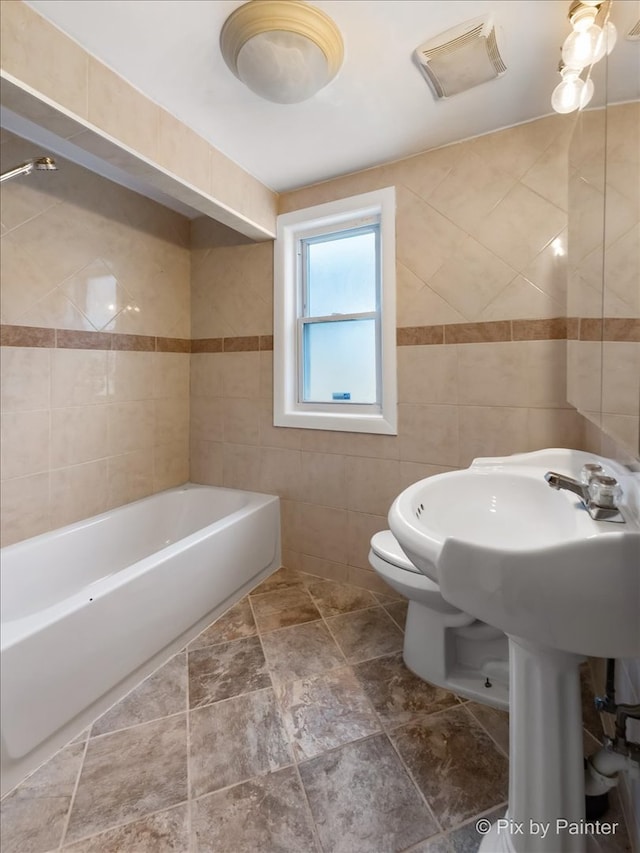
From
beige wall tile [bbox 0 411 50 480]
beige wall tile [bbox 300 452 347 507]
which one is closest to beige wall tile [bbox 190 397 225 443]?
beige wall tile [bbox 300 452 347 507]

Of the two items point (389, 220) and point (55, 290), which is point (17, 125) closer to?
point (55, 290)

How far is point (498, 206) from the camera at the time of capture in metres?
1.67

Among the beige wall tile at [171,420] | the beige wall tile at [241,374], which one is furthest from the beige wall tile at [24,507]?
the beige wall tile at [241,374]

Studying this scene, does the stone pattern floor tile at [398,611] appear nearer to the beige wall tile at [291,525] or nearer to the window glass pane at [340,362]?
the beige wall tile at [291,525]

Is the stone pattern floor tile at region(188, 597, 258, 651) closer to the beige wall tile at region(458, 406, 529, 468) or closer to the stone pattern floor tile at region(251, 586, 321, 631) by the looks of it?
the stone pattern floor tile at region(251, 586, 321, 631)

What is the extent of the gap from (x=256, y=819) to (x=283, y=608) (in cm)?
94

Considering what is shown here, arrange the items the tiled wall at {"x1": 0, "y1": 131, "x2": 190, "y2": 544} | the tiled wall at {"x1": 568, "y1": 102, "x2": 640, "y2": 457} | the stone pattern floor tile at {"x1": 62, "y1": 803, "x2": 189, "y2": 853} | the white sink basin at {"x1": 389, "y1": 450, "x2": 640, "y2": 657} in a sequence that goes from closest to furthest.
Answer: the white sink basin at {"x1": 389, "y1": 450, "x2": 640, "y2": 657}, the tiled wall at {"x1": 568, "y1": 102, "x2": 640, "y2": 457}, the stone pattern floor tile at {"x1": 62, "y1": 803, "x2": 189, "y2": 853}, the tiled wall at {"x1": 0, "y1": 131, "x2": 190, "y2": 544}

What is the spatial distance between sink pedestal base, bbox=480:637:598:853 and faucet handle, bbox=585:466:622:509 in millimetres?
304

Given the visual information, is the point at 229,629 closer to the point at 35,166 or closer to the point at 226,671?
the point at 226,671

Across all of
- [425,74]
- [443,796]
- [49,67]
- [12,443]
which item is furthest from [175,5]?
[443,796]

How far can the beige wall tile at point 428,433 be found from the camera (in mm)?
1825

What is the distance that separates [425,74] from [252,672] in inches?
91.3

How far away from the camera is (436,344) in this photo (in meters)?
1.84

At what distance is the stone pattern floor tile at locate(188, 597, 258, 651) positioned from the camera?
169cm
